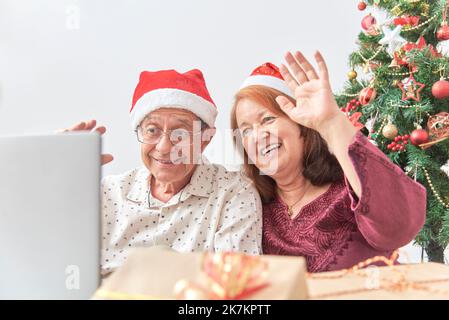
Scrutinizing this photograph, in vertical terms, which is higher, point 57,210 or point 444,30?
point 444,30

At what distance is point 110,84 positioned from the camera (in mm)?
2584

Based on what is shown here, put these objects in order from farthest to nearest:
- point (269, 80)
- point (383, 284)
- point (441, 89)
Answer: point (441, 89) → point (269, 80) → point (383, 284)

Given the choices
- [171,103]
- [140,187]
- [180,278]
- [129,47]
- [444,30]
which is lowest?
[140,187]

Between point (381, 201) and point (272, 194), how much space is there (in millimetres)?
404

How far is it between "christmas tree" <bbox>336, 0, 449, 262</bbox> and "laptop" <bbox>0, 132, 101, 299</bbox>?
4.66 feet

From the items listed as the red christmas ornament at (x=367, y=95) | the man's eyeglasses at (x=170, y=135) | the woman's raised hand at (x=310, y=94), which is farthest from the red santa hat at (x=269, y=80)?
the red christmas ornament at (x=367, y=95)

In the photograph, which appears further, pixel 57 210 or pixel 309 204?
pixel 309 204

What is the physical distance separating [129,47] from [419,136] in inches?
56.9

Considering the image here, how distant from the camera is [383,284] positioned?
30.3 inches

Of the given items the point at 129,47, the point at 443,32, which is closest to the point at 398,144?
the point at 443,32

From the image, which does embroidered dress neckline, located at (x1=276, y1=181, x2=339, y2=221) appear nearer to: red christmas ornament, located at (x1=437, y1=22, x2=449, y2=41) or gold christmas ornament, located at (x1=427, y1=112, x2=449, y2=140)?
gold christmas ornament, located at (x1=427, y1=112, x2=449, y2=140)

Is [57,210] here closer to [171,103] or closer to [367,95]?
[171,103]

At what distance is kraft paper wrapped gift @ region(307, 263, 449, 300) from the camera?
73cm

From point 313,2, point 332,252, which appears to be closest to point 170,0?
point 313,2
